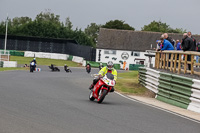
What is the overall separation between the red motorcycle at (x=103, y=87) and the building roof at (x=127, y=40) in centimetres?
6629

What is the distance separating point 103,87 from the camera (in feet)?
46.0

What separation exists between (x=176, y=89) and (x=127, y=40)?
218ft

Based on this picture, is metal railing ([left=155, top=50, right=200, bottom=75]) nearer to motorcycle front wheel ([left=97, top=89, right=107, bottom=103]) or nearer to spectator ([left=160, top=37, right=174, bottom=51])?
spectator ([left=160, top=37, right=174, bottom=51])

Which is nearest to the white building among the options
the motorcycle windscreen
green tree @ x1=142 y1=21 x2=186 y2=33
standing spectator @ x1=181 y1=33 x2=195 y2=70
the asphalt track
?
green tree @ x1=142 y1=21 x2=186 y2=33

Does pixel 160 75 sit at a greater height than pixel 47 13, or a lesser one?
lesser

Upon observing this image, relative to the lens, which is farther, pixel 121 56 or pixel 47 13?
pixel 47 13

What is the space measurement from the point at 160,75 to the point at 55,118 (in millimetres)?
9289

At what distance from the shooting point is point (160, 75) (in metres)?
18.1

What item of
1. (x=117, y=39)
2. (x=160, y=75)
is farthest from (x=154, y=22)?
(x=160, y=75)

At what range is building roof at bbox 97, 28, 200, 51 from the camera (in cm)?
8100

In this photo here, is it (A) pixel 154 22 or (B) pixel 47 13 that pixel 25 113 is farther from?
(B) pixel 47 13

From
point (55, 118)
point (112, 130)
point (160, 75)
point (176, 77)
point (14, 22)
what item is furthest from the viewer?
point (14, 22)

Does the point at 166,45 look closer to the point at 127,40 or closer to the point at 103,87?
the point at 103,87

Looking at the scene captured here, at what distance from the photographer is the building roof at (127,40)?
266 feet
